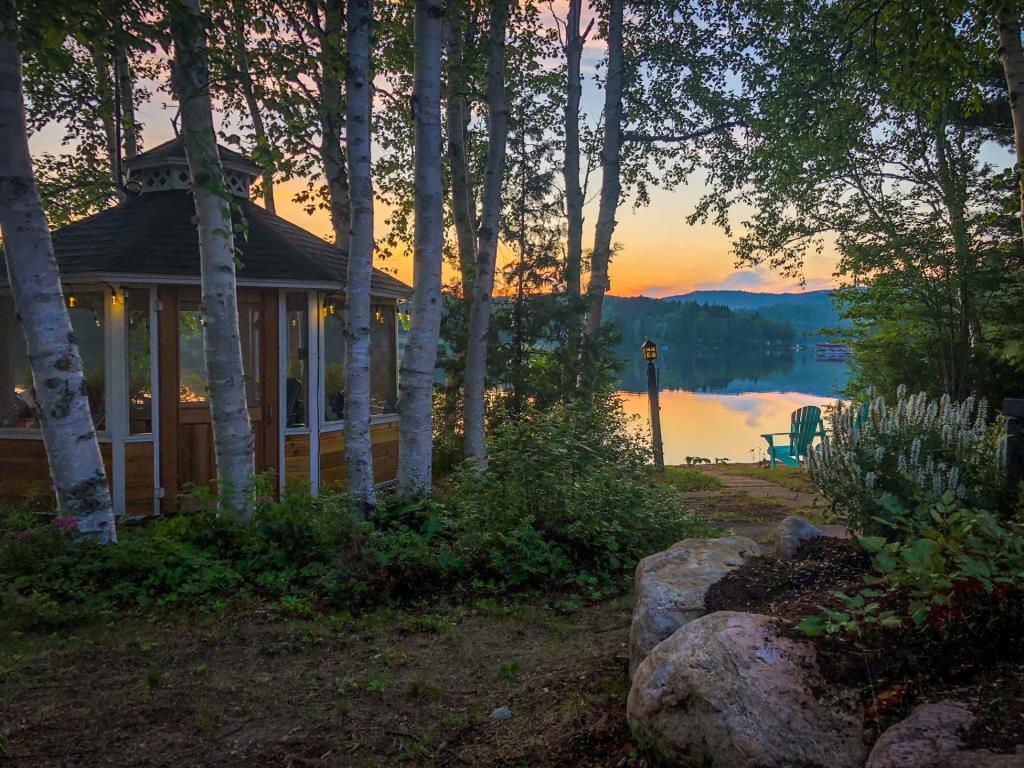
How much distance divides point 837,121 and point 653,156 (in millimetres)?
6066

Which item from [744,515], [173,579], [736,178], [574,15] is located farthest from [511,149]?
[173,579]

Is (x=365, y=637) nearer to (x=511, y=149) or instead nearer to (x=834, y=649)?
(x=834, y=649)

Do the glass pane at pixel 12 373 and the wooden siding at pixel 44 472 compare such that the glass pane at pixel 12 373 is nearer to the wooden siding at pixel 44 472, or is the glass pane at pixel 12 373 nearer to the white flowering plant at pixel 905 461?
the wooden siding at pixel 44 472

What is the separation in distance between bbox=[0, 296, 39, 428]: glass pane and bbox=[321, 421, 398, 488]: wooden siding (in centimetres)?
308

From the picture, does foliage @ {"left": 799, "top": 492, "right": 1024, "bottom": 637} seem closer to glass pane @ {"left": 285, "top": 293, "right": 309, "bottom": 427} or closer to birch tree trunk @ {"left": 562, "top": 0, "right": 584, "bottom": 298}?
glass pane @ {"left": 285, "top": 293, "right": 309, "bottom": 427}

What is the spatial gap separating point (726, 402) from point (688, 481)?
37.0 metres

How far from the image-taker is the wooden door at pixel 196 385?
774 cm

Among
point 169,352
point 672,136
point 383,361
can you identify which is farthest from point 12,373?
point 672,136

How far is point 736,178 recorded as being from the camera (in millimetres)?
A: 15055

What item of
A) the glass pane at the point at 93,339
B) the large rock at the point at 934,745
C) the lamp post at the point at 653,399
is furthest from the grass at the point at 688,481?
the large rock at the point at 934,745

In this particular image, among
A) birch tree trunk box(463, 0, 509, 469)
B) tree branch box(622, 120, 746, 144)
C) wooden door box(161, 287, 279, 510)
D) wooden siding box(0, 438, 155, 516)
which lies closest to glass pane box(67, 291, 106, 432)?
wooden siding box(0, 438, 155, 516)

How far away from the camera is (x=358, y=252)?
19.9ft

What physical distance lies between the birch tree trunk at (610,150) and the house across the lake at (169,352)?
204 inches

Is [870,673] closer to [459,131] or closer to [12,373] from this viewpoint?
[459,131]
